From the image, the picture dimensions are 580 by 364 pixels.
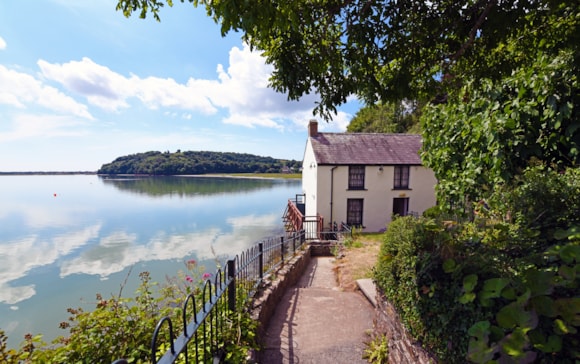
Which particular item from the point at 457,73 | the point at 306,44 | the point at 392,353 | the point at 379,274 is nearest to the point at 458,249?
the point at 379,274

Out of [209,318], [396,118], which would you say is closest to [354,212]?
[209,318]

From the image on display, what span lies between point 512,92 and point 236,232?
74.7ft

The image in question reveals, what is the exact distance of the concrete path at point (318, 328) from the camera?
365 cm

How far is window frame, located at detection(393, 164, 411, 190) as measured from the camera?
18203mm

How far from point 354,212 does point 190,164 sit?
122 meters

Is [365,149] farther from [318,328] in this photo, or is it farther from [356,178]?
[318,328]

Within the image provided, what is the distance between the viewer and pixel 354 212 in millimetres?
18156

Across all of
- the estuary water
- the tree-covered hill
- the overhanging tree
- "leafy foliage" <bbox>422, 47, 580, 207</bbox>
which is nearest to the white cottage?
the estuary water

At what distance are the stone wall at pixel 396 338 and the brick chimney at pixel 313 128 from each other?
51.5 ft

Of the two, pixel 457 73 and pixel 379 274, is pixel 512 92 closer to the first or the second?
pixel 457 73

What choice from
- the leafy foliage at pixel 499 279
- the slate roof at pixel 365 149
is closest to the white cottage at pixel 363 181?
the slate roof at pixel 365 149

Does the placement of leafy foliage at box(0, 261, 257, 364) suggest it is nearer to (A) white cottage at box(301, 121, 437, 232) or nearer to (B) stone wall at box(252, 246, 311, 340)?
(B) stone wall at box(252, 246, 311, 340)

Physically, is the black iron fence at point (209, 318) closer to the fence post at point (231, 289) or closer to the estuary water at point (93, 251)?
the fence post at point (231, 289)

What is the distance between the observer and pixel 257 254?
527 cm
